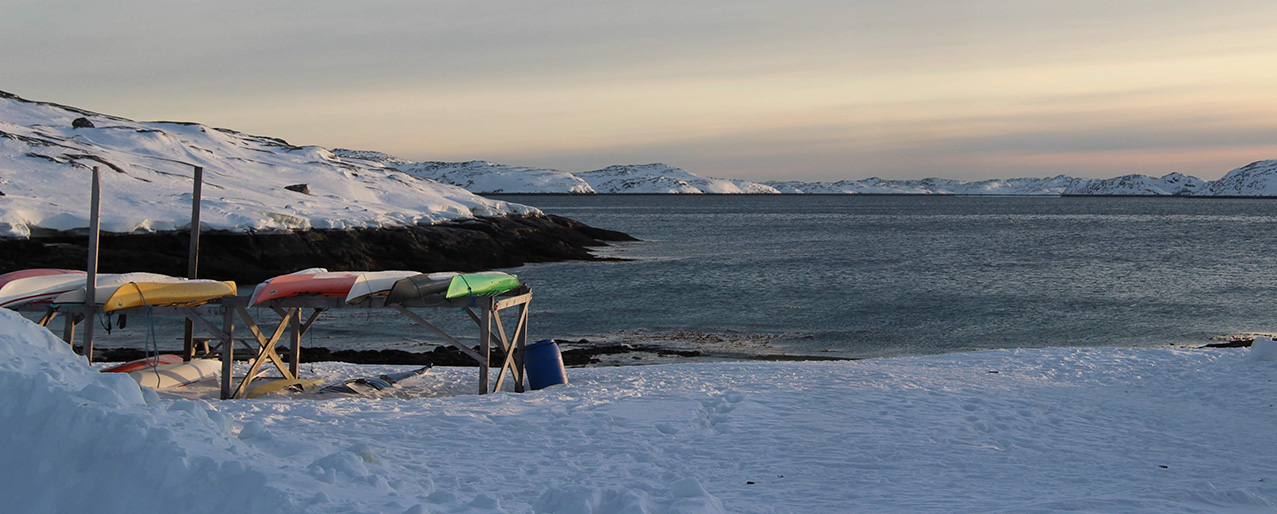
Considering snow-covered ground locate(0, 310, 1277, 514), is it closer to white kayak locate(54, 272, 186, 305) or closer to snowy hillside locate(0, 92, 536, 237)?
white kayak locate(54, 272, 186, 305)

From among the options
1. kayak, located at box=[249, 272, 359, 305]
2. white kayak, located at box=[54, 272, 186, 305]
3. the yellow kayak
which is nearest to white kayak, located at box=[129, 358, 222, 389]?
the yellow kayak

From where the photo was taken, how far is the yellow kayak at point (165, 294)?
525 inches

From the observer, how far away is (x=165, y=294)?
13.5 meters

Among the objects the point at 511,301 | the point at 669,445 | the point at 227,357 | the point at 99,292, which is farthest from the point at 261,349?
the point at 669,445

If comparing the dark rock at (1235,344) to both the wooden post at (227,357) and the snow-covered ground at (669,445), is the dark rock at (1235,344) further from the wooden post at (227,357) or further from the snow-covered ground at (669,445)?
the wooden post at (227,357)

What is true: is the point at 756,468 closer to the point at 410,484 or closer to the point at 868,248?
the point at 410,484

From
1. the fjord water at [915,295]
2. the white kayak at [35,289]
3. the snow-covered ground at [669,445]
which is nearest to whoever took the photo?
the snow-covered ground at [669,445]

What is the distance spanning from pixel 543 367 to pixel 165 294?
5.79 meters

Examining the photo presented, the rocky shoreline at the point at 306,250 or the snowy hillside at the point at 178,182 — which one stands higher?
the snowy hillside at the point at 178,182

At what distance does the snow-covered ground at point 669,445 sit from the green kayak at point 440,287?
5.72 ft

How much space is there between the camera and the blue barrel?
47.3 feet

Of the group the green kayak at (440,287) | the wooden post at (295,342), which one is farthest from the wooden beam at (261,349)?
the green kayak at (440,287)

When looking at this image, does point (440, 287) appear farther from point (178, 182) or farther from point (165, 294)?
point (178, 182)

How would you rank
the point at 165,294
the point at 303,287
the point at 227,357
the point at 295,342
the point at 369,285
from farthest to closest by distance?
the point at 295,342 → the point at 165,294 → the point at 369,285 → the point at 303,287 → the point at 227,357
